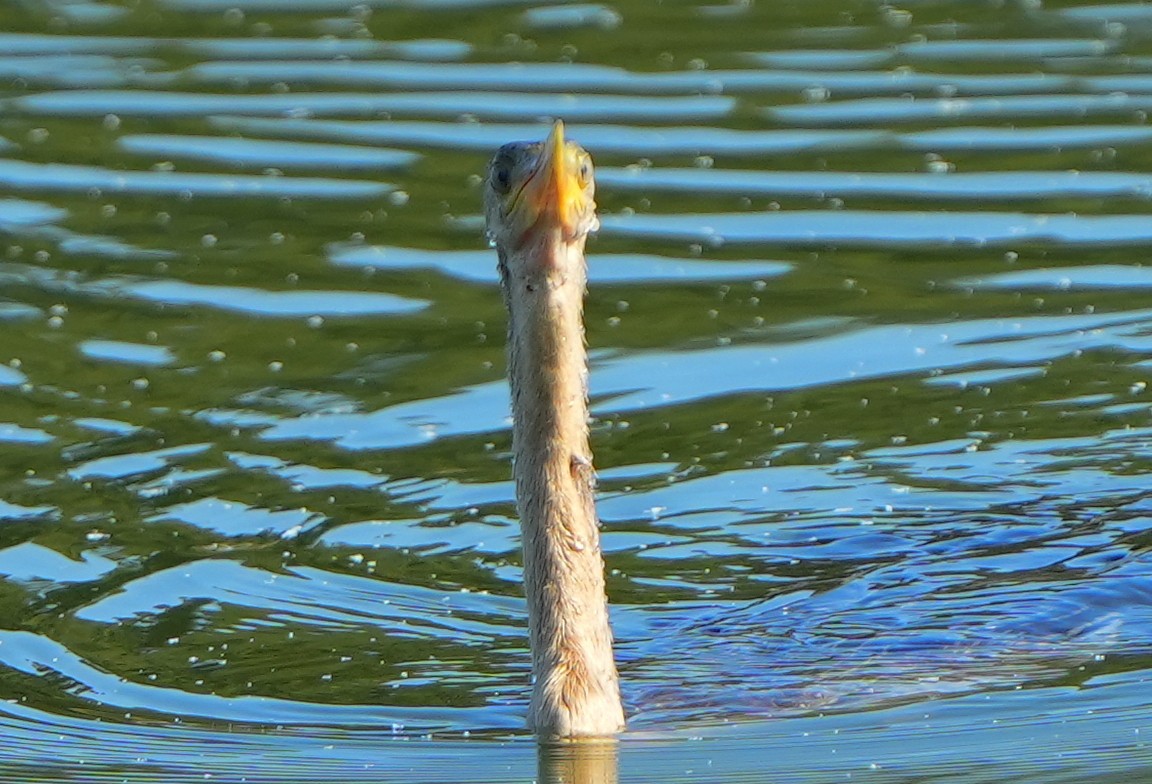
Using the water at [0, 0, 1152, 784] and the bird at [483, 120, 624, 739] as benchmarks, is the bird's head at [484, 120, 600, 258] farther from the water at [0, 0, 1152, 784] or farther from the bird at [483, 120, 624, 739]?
the water at [0, 0, 1152, 784]

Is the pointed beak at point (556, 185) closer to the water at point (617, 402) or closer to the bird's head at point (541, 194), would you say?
the bird's head at point (541, 194)

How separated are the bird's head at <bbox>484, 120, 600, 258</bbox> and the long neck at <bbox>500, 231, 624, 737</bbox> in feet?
0.14

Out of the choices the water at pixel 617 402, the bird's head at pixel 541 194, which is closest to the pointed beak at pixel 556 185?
the bird's head at pixel 541 194

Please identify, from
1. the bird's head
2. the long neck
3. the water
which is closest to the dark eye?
the bird's head

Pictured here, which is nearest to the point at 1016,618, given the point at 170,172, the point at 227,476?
the point at 227,476

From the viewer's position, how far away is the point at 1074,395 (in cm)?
949

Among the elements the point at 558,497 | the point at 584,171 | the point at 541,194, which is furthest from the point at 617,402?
the point at 541,194

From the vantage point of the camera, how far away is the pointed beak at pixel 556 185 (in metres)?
6.11

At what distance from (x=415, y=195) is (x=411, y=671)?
5.65 m

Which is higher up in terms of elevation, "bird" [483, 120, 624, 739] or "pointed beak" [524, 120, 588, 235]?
"pointed beak" [524, 120, 588, 235]

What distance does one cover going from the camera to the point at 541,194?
20.1 ft

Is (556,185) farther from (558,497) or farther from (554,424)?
(558,497)

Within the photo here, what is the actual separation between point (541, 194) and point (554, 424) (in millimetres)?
688

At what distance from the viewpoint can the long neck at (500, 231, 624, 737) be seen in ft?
20.6
